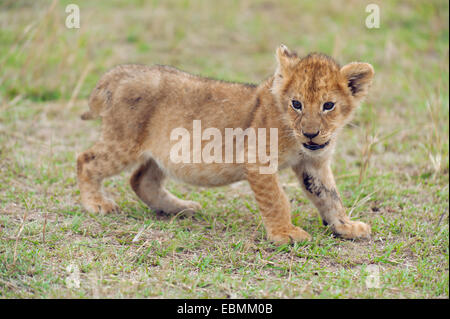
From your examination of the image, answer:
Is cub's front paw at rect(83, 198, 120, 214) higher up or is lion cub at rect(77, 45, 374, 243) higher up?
lion cub at rect(77, 45, 374, 243)

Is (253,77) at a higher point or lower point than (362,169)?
higher

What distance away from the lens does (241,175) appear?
5.40 meters

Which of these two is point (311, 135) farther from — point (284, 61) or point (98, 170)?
point (98, 170)

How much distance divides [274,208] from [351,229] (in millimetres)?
728

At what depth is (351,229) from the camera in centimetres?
536

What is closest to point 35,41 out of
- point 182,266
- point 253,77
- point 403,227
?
point 253,77

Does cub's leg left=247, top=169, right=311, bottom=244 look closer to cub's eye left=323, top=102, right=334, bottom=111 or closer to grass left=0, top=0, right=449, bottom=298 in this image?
grass left=0, top=0, right=449, bottom=298

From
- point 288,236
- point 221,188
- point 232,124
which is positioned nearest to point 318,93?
point 232,124

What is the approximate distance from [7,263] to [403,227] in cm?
333

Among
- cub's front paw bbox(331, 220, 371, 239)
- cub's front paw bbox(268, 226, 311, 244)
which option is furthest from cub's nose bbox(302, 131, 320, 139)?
cub's front paw bbox(331, 220, 371, 239)

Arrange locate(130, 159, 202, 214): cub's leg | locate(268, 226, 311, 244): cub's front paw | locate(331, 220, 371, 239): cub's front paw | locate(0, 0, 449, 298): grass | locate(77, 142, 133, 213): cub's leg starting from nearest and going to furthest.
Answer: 1. locate(0, 0, 449, 298): grass
2. locate(268, 226, 311, 244): cub's front paw
3. locate(331, 220, 371, 239): cub's front paw
4. locate(77, 142, 133, 213): cub's leg
5. locate(130, 159, 202, 214): cub's leg

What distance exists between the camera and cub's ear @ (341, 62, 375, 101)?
4996mm

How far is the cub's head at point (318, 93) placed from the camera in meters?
4.91
